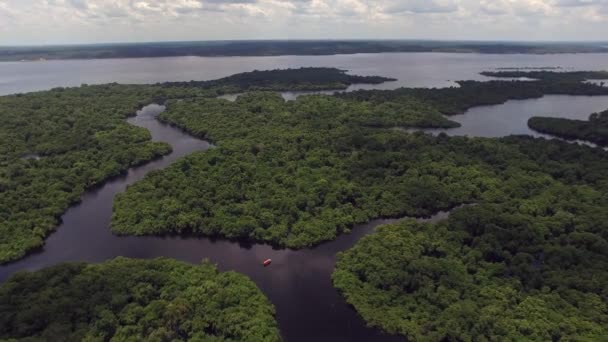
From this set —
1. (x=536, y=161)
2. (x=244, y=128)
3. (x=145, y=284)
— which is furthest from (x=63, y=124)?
(x=536, y=161)

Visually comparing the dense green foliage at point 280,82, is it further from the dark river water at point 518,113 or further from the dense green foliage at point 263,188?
the dark river water at point 518,113

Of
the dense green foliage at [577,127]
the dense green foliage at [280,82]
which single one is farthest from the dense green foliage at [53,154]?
the dense green foliage at [577,127]

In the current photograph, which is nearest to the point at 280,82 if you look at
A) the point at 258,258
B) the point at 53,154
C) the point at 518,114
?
the point at 518,114

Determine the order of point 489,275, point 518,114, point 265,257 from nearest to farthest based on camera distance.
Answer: point 489,275
point 265,257
point 518,114

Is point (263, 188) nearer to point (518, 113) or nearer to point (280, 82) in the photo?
point (518, 113)

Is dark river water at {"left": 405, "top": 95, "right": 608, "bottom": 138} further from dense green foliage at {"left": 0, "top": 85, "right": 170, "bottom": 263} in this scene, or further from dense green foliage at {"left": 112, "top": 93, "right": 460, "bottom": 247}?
dense green foliage at {"left": 0, "top": 85, "right": 170, "bottom": 263}

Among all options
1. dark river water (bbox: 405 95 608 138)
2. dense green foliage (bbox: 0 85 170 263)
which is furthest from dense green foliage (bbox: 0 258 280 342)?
dark river water (bbox: 405 95 608 138)

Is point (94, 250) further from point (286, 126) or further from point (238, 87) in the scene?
point (238, 87)
